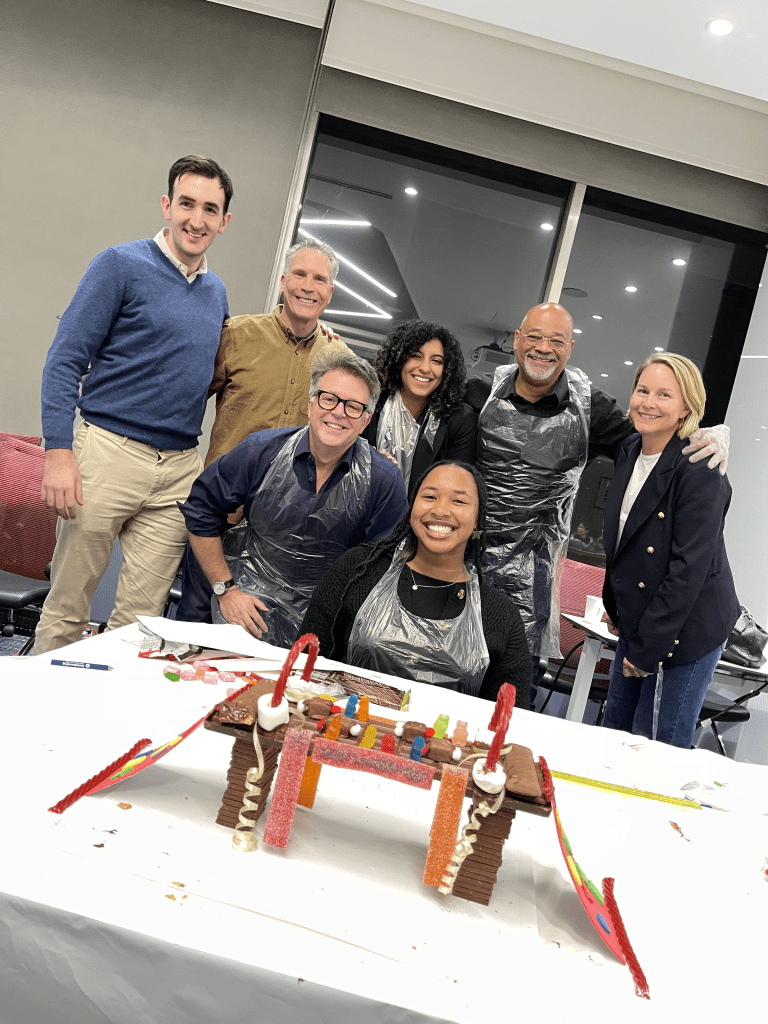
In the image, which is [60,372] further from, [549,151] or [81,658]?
[549,151]

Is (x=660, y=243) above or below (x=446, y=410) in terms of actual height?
above

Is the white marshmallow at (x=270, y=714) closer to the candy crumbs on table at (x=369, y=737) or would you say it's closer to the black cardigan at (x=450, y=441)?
the candy crumbs on table at (x=369, y=737)

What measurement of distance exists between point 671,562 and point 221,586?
→ 1.20 metres

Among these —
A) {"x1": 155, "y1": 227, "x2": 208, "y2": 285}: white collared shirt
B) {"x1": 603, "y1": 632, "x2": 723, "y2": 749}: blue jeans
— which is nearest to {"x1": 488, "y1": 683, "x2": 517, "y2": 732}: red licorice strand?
{"x1": 603, "y1": 632, "x2": 723, "y2": 749}: blue jeans

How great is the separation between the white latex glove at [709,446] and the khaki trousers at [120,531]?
1.42m

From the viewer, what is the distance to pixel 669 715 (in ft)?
7.46

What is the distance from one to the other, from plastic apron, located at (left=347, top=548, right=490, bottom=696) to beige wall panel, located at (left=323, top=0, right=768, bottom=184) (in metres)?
3.40

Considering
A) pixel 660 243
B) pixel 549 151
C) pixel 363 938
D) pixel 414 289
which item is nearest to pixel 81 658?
pixel 363 938

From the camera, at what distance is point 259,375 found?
7.96ft

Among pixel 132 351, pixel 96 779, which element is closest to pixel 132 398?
pixel 132 351

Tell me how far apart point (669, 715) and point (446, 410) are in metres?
1.06

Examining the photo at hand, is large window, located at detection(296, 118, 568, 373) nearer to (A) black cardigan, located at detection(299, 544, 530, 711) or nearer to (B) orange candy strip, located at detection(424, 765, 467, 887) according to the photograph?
(A) black cardigan, located at detection(299, 544, 530, 711)

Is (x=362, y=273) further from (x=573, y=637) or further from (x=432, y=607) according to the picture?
(x=432, y=607)

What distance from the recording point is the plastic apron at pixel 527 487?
2.28 m
